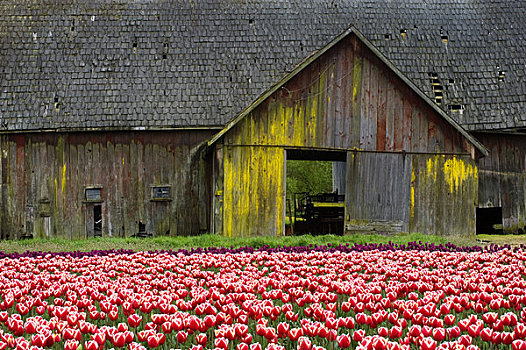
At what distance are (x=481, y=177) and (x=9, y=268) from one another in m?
13.6

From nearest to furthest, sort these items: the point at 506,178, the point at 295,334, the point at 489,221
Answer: the point at 295,334, the point at 506,178, the point at 489,221

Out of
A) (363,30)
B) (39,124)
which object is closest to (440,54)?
(363,30)

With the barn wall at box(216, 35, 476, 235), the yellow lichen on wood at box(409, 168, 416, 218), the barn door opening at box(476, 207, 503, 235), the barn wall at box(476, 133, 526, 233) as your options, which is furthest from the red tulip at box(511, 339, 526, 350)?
the barn door opening at box(476, 207, 503, 235)

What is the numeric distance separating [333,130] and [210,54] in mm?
5017

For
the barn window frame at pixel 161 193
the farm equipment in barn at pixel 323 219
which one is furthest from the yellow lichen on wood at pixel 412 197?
the barn window frame at pixel 161 193

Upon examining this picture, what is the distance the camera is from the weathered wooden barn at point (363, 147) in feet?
50.9

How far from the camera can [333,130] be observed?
1570 cm

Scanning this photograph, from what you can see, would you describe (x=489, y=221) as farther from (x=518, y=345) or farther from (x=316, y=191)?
(x=518, y=345)

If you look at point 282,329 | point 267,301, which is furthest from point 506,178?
point 282,329

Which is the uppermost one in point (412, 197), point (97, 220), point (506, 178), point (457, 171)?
point (457, 171)

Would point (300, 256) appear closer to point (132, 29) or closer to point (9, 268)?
point (9, 268)

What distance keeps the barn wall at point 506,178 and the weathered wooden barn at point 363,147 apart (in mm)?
2553

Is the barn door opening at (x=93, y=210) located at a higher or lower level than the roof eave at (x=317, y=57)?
lower

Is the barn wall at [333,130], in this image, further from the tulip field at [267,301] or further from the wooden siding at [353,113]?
the tulip field at [267,301]
